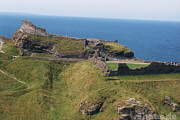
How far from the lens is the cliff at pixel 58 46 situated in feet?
262

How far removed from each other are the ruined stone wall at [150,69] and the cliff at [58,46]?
75.1ft

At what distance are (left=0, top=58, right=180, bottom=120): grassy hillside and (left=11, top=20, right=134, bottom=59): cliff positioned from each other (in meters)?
11.9

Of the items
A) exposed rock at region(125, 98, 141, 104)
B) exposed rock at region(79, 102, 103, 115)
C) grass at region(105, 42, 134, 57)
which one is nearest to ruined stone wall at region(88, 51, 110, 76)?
exposed rock at region(79, 102, 103, 115)

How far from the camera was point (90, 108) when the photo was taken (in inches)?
1839

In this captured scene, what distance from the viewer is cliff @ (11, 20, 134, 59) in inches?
3150

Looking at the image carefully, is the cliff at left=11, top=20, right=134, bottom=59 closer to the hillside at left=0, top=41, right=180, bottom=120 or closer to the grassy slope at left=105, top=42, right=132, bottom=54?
the grassy slope at left=105, top=42, right=132, bottom=54

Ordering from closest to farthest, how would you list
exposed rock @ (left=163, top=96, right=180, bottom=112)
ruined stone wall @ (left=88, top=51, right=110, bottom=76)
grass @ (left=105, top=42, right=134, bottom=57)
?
exposed rock @ (left=163, top=96, right=180, bottom=112)
ruined stone wall @ (left=88, top=51, right=110, bottom=76)
grass @ (left=105, top=42, right=134, bottom=57)

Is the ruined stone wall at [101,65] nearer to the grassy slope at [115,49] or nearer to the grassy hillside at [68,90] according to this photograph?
the grassy hillside at [68,90]

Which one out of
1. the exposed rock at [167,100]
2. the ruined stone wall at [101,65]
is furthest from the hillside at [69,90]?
the ruined stone wall at [101,65]

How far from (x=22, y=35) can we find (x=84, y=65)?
1326 inches

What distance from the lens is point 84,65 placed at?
6875cm

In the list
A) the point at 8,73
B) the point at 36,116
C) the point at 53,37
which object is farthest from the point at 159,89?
the point at 53,37

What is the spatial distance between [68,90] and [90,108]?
13.9 metres

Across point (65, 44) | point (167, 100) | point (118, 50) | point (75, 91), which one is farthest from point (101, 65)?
point (65, 44)
